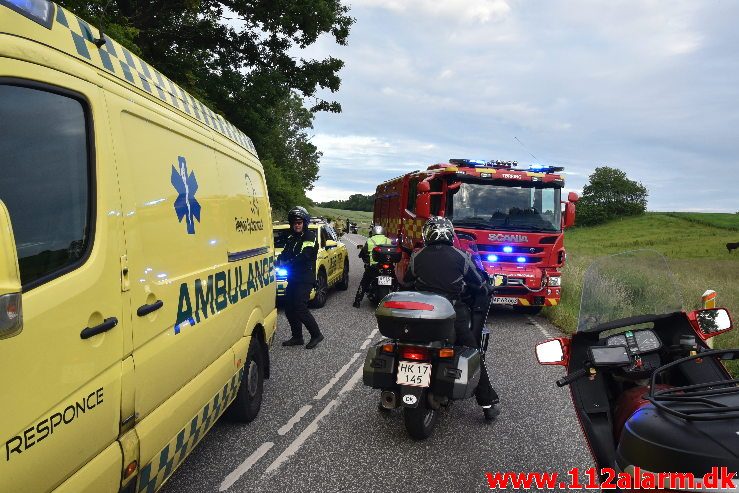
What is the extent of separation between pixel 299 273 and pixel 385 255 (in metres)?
2.97

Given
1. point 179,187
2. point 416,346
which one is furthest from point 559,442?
point 179,187

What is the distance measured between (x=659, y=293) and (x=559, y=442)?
1848 millimetres

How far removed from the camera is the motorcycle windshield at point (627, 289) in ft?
10.2

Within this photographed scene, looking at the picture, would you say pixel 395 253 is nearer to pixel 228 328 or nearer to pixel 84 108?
pixel 228 328

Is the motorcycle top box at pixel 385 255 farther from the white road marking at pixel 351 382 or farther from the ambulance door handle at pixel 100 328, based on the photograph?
the ambulance door handle at pixel 100 328

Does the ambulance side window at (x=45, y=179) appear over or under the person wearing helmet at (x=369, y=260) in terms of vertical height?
over

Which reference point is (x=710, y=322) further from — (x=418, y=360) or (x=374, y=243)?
(x=374, y=243)

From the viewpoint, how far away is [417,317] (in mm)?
4047

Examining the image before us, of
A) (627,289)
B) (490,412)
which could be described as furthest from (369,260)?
(627,289)

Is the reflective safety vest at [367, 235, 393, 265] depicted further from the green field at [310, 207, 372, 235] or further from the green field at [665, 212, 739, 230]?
the green field at [665, 212, 739, 230]

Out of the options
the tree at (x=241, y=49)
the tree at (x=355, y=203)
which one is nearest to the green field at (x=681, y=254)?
the tree at (x=241, y=49)

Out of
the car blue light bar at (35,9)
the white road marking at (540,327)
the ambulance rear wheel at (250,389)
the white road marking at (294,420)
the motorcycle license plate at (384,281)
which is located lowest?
the white road marking at (540,327)

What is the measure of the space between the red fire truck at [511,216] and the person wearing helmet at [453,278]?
15.9 feet

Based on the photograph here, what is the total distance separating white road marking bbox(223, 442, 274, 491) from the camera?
366cm
